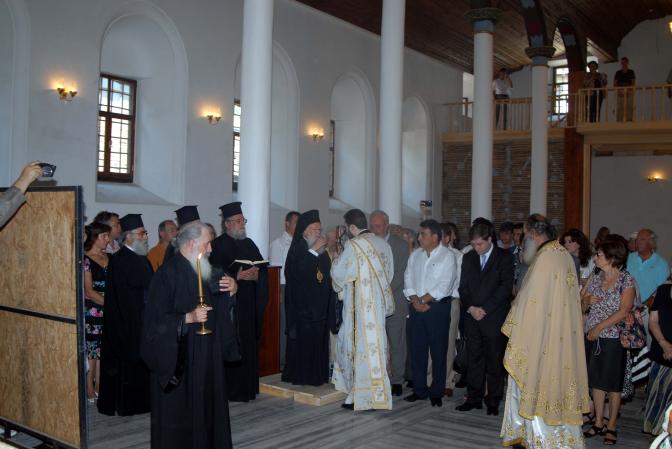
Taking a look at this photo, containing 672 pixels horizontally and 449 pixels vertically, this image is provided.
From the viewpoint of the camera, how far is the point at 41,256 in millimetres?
4457

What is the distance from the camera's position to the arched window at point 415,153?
18297 mm

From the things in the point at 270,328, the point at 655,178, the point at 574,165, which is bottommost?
the point at 270,328

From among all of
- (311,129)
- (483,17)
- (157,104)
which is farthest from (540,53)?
(157,104)

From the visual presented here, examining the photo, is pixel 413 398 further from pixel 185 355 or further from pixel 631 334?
pixel 185 355

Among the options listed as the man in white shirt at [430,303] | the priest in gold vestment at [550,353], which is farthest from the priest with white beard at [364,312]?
the priest in gold vestment at [550,353]

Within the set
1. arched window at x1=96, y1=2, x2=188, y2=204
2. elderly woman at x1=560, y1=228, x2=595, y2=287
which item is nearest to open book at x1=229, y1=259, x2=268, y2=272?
elderly woman at x1=560, y1=228, x2=595, y2=287

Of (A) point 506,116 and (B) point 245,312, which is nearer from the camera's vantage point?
(B) point 245,312

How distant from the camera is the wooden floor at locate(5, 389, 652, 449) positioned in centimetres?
544

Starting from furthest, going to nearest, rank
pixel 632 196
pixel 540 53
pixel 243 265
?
pixel 632 196
pixel 540 53
pixel 243 265

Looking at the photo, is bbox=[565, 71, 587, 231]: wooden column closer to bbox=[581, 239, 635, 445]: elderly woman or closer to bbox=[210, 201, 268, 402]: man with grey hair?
bbox=[581, 239, 635, 445]: elderly woman

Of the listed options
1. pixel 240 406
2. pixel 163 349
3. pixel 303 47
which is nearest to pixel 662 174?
pixel 303 47

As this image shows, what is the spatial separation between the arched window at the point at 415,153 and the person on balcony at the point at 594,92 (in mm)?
4018

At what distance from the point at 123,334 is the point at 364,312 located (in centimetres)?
211

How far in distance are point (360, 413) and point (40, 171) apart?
11.5 ft
